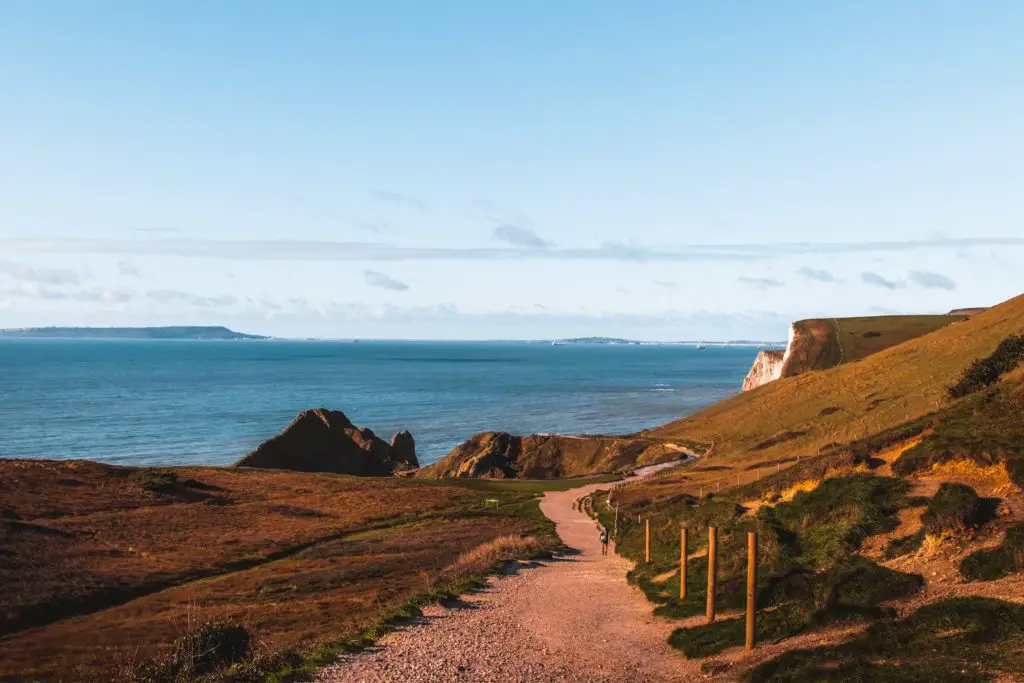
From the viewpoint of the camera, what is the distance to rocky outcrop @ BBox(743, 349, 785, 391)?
131 meters

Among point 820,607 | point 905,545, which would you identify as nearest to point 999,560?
→ point 905,545

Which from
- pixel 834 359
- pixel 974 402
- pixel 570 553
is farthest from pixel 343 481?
pixel 834 359

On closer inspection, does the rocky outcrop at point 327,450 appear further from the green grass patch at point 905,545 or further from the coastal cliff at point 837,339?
the green grass patch at point 905,545

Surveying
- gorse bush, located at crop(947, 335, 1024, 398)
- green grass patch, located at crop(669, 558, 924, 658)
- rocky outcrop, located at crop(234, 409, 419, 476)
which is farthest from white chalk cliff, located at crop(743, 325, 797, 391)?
green grass patch, located at crop(669, 558, 924, 658)

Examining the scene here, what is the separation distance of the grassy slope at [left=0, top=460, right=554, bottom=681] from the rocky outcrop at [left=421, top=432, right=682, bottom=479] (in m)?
19.7

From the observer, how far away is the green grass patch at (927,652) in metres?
14.4

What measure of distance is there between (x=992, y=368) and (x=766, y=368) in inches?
3746

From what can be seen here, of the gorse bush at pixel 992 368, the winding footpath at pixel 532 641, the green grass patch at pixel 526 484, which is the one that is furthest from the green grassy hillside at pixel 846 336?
the winding footpath at pixel 532 641

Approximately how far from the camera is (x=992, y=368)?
42.6 m

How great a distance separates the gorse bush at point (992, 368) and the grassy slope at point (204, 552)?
24166 mm

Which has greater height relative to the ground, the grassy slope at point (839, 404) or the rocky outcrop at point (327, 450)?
the grassy slope at point (839, 404)

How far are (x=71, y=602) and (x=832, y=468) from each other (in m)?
31.8

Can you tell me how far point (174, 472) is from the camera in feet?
228

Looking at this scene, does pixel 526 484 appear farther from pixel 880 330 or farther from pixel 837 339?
pixel 880 330
